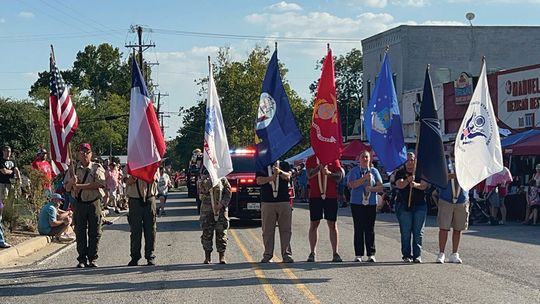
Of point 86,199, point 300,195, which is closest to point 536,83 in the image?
point 300,195

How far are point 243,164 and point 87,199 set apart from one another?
11.1 m

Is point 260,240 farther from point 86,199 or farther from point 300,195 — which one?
point 300,195

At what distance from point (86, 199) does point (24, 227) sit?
24.1 ft

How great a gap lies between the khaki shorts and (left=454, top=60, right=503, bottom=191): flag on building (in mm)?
439

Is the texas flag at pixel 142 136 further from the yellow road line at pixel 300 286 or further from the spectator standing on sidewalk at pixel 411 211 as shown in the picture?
the spectator standing on sidewalk at pixel 411 211

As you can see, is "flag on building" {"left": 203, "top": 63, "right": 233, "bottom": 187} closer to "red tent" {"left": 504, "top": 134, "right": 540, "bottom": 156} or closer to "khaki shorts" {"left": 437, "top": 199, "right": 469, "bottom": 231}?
"khaki shorts" {"left": 437, "top": 199, "right": 469, "bottom": 231}

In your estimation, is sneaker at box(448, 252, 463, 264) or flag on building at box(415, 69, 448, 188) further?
sneaker at box(448, 252, 463, 264)

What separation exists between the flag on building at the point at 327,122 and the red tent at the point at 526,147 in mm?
12012

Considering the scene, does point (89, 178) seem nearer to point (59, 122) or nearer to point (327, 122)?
point (59, 122)

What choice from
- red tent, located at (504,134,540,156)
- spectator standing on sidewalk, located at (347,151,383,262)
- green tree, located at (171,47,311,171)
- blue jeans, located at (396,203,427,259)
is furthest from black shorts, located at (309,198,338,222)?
green tree, located at (171,47,311,171)

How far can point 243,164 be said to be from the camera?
24156mm

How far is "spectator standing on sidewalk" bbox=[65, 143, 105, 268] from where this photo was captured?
13.2m

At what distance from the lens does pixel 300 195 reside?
4244 cm

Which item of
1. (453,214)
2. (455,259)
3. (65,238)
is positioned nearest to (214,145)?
(453,214)
